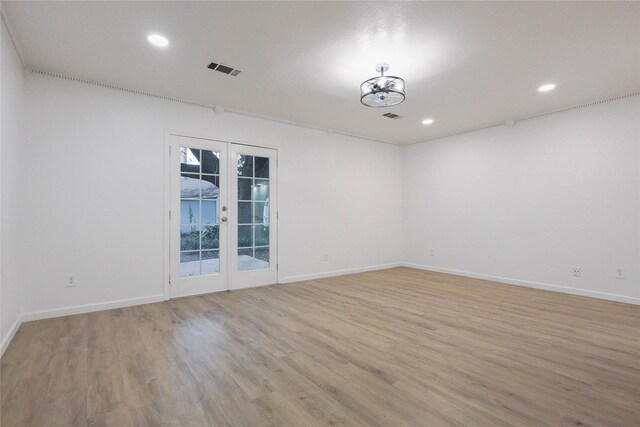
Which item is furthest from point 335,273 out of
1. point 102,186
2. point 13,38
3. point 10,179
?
point 13,38

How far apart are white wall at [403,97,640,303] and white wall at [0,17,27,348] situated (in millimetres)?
5972

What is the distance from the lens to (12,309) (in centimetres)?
275

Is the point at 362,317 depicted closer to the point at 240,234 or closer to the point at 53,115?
the point at 240,234

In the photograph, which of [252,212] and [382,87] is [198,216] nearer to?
[252,212]

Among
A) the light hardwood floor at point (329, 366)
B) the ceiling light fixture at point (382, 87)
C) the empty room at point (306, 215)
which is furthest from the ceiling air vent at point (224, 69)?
the light hardwood floor at point (329, 366)

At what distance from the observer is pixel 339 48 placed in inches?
110

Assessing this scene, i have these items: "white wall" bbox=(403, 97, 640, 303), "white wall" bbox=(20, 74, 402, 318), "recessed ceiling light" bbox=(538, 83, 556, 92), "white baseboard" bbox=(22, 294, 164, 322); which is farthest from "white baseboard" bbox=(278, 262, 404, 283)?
"recessed ceiling light" bbox=(538, 83, 556, 92)

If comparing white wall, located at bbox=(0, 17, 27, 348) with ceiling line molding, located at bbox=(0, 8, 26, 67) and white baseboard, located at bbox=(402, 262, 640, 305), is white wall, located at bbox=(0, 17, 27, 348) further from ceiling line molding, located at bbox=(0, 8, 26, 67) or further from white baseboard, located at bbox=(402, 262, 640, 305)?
white baseboard, located at bbox=(402, 262, 640, 305)

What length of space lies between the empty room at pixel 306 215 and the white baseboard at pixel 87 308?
0.02m

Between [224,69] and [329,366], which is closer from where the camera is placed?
[329,366]

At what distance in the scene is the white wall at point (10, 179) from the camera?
243cm

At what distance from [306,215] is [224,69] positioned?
2619 mm

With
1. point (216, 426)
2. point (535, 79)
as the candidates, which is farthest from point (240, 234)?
point (535, 79)

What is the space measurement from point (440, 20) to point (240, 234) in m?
3.50
